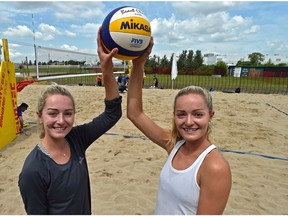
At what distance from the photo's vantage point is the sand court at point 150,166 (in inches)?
119

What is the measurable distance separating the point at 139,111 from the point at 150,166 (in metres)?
2.42

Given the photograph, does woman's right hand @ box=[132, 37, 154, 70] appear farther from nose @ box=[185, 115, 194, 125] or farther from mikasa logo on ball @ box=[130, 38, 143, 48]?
nose @ box=[185, 115, 194, 125]

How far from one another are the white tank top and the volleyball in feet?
3.13

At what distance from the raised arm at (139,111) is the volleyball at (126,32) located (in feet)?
0.27

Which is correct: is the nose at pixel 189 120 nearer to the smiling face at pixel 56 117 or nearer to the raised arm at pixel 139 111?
the raised arm at pixel 139 111

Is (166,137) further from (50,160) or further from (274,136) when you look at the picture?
(274,136)

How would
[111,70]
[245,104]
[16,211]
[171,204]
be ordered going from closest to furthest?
[171,204] < [111,70] < [16,211] < [245,104]

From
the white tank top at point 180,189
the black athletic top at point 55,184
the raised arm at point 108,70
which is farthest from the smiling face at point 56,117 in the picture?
the white tank top at point 180,189

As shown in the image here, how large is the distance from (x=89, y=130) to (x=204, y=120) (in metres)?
0.86

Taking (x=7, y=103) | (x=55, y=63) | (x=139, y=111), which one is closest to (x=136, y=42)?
(x=139, y=111)

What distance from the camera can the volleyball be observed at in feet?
5.81

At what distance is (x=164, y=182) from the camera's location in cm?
133

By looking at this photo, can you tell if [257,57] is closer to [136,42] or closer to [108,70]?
[136,42]

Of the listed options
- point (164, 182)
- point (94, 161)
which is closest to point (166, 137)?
point (164, 182)
